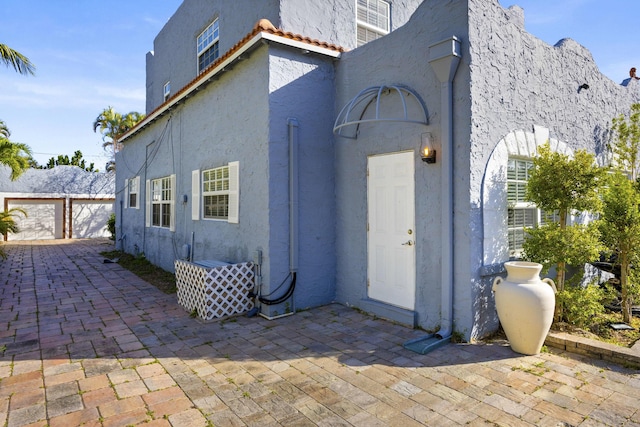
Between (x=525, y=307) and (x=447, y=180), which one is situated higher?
(x=447, y=180)

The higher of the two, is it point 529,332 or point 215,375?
point 529,332

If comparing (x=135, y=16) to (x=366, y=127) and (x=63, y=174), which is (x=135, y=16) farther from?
(x=63, y=174)

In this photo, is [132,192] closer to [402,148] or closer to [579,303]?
[402,148]

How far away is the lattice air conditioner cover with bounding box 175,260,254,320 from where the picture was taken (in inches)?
218

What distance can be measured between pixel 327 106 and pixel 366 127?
93 cm

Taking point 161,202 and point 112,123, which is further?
point 112,123

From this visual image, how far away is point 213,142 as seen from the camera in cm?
750

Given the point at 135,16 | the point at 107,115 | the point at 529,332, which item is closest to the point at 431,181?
the point at 529,332

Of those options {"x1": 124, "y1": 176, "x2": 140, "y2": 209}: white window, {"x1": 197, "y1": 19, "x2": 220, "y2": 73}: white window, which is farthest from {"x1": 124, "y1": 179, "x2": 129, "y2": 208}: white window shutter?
{"x1": 197, "y1": 19, "x2": 220, "y2": 73}: white window

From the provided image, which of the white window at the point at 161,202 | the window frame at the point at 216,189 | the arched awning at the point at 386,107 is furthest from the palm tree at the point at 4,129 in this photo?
the arched awning at the point at 386,107

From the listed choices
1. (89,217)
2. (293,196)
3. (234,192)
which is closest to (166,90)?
(234,192)

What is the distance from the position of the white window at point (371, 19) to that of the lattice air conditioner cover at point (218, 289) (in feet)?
18.1

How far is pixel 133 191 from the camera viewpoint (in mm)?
12930

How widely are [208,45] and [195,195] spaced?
14.6ft
